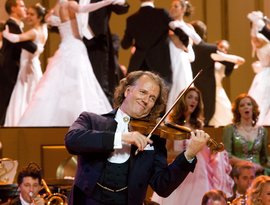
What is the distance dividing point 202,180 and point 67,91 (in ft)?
7.19

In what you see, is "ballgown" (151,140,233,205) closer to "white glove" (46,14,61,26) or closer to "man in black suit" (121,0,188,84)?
"man in black suit" (121,0,188,84)

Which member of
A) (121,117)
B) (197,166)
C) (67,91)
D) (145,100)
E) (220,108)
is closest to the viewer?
(145,100)

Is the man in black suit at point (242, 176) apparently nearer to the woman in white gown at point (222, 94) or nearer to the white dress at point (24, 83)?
the woman in white gown at point (222, 94)

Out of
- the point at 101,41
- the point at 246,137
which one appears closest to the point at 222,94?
the point at 101,41

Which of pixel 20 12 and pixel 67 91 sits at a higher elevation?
pixel 20 12

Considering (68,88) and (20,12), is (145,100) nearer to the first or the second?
(68,88)

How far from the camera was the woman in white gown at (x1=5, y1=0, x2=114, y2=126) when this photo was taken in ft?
25.5

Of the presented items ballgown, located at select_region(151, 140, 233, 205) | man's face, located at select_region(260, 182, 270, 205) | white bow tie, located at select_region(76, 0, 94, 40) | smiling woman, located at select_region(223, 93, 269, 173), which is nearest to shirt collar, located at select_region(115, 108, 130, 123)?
man's face, located at select_region(260, 182, 270, 205)

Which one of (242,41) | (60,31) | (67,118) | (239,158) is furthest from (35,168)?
(242,41)

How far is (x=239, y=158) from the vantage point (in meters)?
6.51

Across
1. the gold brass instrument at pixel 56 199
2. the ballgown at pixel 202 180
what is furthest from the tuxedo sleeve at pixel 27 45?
the gold brass instrument at pixel 56 199

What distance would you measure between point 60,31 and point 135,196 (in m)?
4.68

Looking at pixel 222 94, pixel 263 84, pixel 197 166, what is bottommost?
pixel 222 94

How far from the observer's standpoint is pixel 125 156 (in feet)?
11.9
